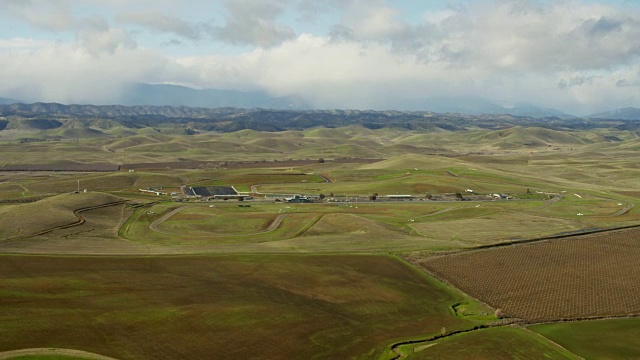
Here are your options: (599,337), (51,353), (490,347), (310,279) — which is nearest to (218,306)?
(310,279)

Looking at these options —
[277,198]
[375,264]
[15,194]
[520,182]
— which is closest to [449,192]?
[520,182]

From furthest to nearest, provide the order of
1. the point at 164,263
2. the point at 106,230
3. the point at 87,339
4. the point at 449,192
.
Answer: the point at 449,192 < the point at 106,230 < the point at 164,263 < the point at 87,339

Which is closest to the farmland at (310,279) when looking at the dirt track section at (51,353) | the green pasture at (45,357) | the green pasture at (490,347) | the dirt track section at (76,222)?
the green pasture at (490,347)

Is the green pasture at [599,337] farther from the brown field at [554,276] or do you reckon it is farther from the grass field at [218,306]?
the grass field at [218,306]

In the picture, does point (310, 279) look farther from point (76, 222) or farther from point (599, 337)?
point (76, 222)

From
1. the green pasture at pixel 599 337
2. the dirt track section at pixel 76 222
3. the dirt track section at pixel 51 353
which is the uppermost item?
the dirt track section at pixel 51 353

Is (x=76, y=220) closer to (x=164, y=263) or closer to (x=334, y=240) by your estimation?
(x=164, y=263)
